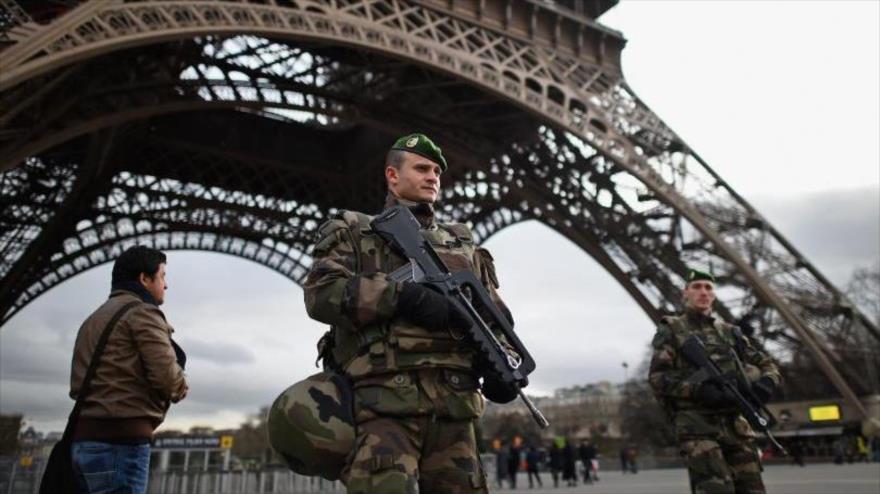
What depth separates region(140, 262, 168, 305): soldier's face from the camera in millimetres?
3775

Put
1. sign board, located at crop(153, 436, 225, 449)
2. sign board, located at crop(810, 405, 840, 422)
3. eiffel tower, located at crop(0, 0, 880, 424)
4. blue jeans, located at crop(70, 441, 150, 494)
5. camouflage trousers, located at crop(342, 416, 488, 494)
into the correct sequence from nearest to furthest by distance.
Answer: camouflage trousers, located at crop(342, 416, 488, 494) → blue jeans, located at crop(70, 441, 150, 494) → eiffel tower, located at crop(0, 0, 880, 424) → sign board, located at crop(810, 405, 840, 422) → sign board, located at crop(153, 436, 225, 449)

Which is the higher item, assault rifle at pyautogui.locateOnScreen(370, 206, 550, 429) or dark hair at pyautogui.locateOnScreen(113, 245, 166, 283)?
dark hair at pyautogui.locateOnScreen(113, 245, 166, 283)

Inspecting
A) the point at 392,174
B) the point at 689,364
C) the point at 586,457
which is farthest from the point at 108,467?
the point at 586,457

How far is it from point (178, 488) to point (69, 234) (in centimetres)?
1428

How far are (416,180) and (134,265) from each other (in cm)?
186

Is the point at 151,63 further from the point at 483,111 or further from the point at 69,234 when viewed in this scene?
the point at 69,234

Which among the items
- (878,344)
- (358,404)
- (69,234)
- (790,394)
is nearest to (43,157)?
(69,234)

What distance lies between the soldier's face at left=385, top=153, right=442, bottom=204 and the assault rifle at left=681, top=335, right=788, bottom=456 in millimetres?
2948

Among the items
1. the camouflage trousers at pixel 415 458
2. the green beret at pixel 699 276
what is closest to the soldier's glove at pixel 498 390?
the camouflage trousers at pixel 415 458

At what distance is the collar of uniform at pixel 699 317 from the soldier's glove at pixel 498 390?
126 inches

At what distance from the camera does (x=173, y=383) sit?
351cm

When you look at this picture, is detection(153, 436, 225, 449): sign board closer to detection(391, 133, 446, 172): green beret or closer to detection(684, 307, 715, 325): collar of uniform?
detection(684, 307, 715, 325): collar of uniform

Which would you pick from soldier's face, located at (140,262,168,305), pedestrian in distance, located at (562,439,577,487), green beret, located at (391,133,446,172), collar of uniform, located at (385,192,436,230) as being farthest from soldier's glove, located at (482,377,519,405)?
pedestrian in distance, located at (562,439,577,487)

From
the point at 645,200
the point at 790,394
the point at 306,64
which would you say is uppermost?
the point at 306,64
